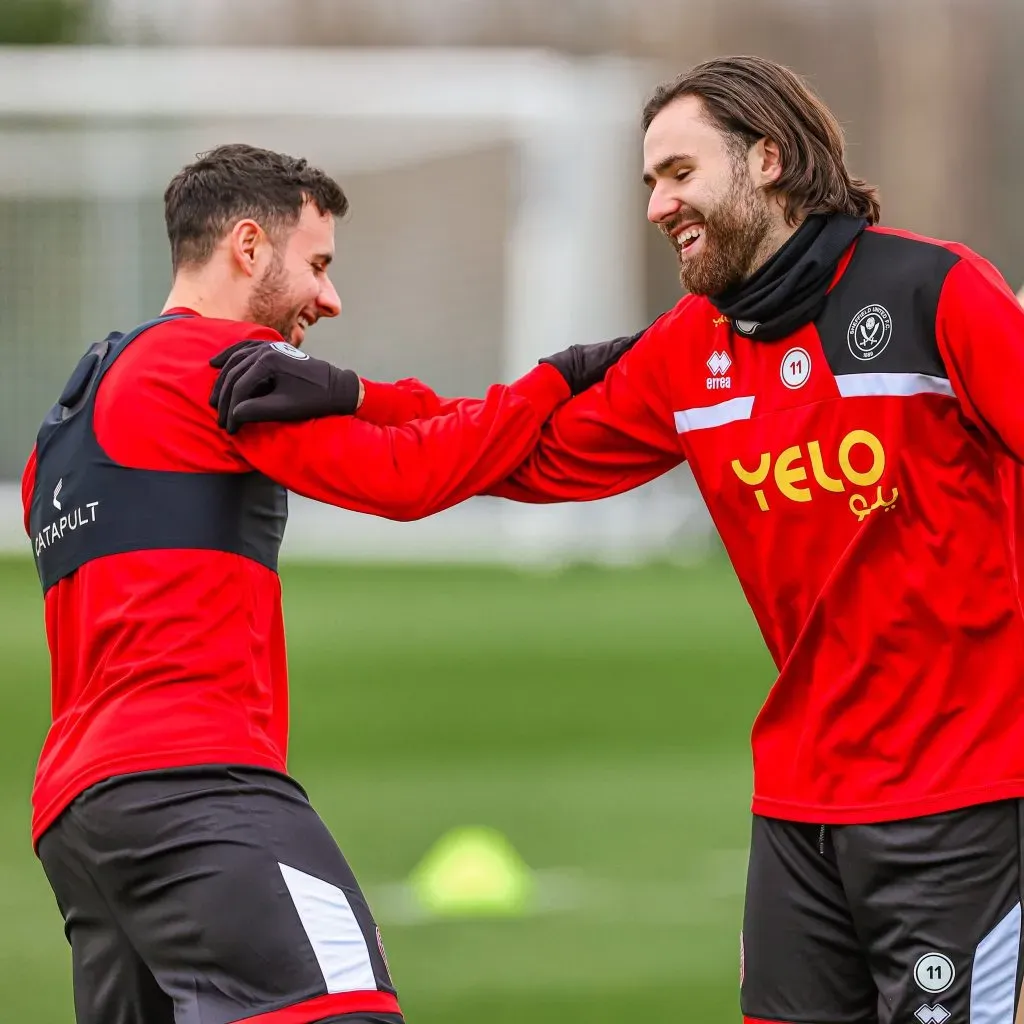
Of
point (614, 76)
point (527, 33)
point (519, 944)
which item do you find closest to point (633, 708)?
point (519, 944)

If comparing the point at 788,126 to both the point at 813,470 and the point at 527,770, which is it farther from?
the point at 527,770

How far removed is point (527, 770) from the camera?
8867 millimetres

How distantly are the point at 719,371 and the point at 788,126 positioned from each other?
0.52 metres

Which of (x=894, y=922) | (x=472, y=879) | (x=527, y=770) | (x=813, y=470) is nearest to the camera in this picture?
(x=894, y=922)

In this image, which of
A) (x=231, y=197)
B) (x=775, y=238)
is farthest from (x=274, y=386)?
(x=775, y=238)

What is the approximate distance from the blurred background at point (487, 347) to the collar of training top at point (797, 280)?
1.25 meters

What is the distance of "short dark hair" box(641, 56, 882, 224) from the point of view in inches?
139

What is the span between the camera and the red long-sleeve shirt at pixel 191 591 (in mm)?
3324

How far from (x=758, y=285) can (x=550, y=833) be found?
457cm

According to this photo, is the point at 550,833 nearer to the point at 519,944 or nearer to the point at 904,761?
the point at 519,944

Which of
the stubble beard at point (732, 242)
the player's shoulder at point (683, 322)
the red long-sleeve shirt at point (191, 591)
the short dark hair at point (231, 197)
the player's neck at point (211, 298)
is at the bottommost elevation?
the red long-sleeve shirt at point (191, 591)

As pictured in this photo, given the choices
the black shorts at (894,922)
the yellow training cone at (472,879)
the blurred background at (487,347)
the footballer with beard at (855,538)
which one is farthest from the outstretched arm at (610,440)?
the yellow training cone at (472,879)

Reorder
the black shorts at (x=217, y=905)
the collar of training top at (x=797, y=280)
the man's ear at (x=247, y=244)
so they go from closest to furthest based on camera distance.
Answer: the black shorts at (x=217, y=905), the collar of training top at (x=797, y=280), the man's ear at (x=247, y=244)

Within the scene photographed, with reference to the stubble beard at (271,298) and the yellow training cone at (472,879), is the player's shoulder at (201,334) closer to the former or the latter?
the stubble beard at (271,298)
